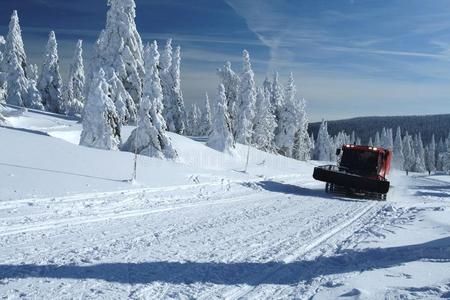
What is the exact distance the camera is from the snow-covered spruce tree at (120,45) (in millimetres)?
36625

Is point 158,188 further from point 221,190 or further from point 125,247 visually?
point 125,247

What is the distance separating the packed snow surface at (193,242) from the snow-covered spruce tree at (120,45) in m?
18.5

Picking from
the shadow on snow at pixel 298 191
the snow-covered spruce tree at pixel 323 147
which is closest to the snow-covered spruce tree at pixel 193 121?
the snow-covered spruce tree at pixel 323 147

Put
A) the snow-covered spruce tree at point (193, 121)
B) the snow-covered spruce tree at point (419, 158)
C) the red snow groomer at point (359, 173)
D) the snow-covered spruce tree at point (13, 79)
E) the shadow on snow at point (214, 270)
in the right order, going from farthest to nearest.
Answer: the snow-covered spruce tree at point (419, 158) → the snow-covered spruce tree at point (193, 121) → the snow-covered spruce tree at point (13, 79) → the red snow groomer at point (359, 173) → the shadow on snow at point (214, 270)

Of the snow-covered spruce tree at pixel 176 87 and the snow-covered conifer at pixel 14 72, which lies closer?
the snow-covered conifer at pixel 14 72

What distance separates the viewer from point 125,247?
8750 millimetres

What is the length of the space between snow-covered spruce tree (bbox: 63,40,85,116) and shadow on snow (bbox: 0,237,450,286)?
62830mm

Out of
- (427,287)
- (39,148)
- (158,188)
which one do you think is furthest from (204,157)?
(427,287)

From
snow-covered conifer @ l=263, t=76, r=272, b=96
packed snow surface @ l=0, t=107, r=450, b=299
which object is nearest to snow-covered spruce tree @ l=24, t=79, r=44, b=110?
snow-covered conifer @ l=263, t=76, r=272, b=96

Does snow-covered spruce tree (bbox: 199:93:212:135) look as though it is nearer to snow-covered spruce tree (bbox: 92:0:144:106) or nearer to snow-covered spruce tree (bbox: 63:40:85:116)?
snow-covered spruce tree (bbox: 63:40:85:116)

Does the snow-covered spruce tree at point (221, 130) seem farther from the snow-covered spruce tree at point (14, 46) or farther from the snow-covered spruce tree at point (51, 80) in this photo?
the snow-covered spruce tree at point (14, 46)

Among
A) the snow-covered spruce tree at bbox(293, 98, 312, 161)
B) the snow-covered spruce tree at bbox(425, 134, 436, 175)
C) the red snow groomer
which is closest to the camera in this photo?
the red snow groomer

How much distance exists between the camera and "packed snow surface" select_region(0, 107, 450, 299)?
261 inches

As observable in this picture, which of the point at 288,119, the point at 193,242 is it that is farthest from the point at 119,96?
the point at 288,119
